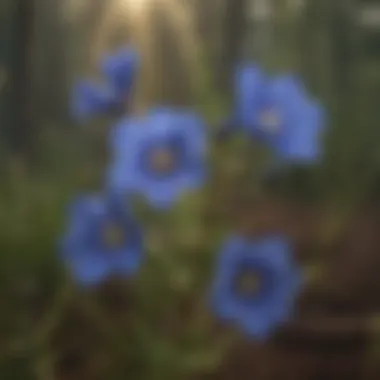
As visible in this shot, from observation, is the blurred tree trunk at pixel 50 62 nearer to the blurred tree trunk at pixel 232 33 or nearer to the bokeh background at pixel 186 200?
the bokeh background at pixel 186 200

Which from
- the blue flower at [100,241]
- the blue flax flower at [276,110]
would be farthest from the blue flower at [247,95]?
the blue flower at [100,241]

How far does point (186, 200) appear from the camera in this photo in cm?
73

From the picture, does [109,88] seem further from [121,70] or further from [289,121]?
[289,121]

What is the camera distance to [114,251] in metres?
0.74

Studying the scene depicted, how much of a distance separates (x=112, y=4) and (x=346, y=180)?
231 millimetres

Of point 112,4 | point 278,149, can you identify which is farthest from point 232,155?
point 112,4

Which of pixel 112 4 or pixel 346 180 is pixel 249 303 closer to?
pixel 346 180

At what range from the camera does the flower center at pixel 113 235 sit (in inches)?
29.0

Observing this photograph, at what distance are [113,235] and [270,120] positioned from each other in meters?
0.15

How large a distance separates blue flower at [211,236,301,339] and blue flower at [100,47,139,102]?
0.48ft

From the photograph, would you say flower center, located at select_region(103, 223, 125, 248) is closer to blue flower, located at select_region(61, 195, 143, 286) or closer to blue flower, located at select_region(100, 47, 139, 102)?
blue flower, located at select_region(61, 195, 143, 286)

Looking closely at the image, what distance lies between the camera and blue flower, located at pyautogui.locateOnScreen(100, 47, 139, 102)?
74 centimetres

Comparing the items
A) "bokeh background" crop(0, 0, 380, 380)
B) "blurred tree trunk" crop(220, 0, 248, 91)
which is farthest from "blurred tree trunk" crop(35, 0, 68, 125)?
"blurred tree trunk" crop(220, 0, 248, 91)

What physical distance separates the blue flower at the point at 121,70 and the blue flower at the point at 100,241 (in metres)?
0.09
